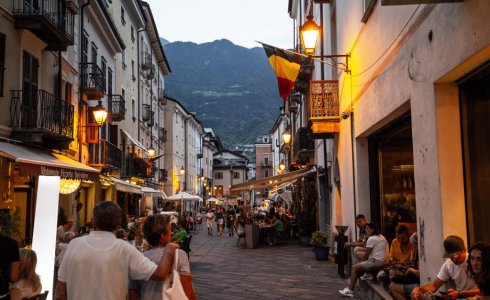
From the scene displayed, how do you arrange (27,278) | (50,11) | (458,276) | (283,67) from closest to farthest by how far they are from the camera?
(27,278) < (458,276) < (283,67) < (50,11)

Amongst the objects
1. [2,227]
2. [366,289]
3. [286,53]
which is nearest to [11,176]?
[2,227]

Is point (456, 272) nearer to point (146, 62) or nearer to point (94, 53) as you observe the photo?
point (94, 53)

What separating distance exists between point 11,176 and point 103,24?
1194 cm

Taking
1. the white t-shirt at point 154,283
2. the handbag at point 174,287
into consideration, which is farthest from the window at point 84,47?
the handbag at point 174,287

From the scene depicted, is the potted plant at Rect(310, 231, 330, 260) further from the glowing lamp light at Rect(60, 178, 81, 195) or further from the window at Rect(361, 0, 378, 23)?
the window at Rect(361, 0, 378, 23)

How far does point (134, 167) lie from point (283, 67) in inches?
775

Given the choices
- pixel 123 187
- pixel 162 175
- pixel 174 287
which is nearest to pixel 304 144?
pixel 123 187

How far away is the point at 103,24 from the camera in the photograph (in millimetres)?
23156

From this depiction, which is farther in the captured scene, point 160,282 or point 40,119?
point 40,119

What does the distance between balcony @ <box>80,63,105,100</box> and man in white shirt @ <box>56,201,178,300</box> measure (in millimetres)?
16953

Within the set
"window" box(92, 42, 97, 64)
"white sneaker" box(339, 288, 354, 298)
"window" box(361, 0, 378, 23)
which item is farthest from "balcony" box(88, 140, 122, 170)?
"white sneaker" box(339, 288, 354, 298)

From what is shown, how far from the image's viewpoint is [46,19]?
14.0 m

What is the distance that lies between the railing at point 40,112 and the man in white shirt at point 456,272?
11.3m

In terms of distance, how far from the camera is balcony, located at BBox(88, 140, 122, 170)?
21.8m
